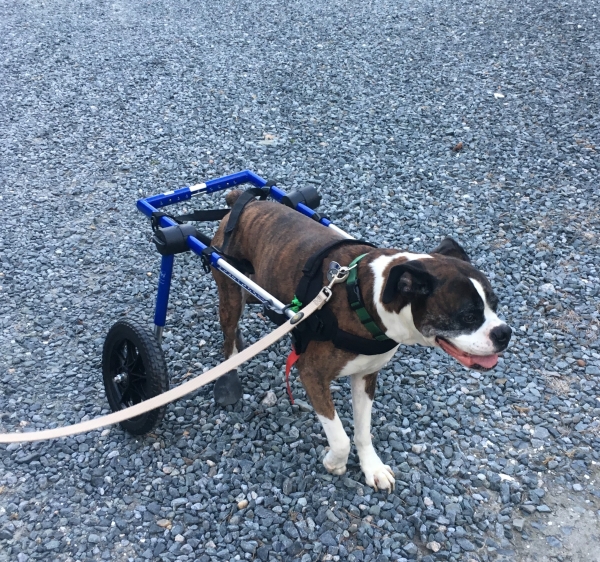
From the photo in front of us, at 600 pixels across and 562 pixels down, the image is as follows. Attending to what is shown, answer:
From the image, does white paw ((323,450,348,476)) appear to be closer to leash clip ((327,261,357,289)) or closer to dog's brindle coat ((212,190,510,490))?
dog's brindle coat ((212,190,510,490))

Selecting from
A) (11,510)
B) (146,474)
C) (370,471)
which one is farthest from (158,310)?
(370,471)

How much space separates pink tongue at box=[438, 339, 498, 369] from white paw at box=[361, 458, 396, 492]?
97cm

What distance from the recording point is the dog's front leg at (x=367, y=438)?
367 centimetres

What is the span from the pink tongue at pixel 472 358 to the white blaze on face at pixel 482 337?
54 mm

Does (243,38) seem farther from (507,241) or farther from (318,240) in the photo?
(318,240)

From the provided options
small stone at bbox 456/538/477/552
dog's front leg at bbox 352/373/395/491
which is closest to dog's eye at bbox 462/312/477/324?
dog's front leg at bbox 352/373/395/491

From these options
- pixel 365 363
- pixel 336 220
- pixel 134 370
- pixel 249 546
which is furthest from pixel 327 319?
pixel 336 220

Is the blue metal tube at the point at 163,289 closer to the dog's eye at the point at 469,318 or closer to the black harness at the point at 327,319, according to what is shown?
the black harness at the point at 327,319

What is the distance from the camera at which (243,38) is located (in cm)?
1109

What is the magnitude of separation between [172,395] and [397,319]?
1.17 meters

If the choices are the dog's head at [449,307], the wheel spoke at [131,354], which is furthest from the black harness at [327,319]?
the wheel spoke at [131,354]

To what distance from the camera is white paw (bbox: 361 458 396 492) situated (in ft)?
12.0

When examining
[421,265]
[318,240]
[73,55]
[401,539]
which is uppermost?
[421,265]

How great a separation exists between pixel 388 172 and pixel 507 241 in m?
1.72
